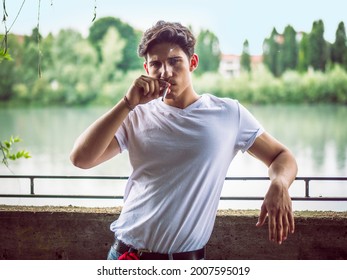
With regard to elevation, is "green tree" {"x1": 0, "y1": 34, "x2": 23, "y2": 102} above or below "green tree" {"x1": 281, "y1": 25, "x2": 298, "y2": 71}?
below

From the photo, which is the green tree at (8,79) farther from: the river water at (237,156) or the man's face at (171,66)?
the man's face at (171,66)

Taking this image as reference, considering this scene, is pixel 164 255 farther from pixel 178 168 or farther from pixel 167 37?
pixel 167 37

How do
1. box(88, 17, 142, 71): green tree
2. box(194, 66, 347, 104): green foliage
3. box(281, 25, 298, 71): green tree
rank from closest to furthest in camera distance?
1. box(281, 25, 298, 71): green tree
2. box(194, 66, 347, 104): green foliage
3. box(88, 17, 142, 71): green tree

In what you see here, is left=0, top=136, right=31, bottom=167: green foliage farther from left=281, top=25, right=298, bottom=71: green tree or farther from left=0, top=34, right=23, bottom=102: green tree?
left=0, top=34, right=23, bottom=102: green tree

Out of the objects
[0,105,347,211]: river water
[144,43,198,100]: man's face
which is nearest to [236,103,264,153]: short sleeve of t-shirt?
[144,43,198,100]: man's face

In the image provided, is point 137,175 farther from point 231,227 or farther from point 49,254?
point 49,254

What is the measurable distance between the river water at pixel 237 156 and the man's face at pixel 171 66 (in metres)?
1.45

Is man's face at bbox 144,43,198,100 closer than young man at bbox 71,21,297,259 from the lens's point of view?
No

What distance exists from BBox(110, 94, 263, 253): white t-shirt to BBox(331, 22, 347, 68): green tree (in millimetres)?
2841

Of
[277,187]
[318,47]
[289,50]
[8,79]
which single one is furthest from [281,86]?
[277,187]

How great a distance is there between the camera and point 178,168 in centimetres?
123

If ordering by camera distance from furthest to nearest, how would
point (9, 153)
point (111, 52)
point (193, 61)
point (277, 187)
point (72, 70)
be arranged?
point (72, 70), point (111, 52), point (9, 153), point (193, 61), point (277, 187)

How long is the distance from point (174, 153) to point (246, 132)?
0.79 ft

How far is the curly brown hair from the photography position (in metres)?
1.35
